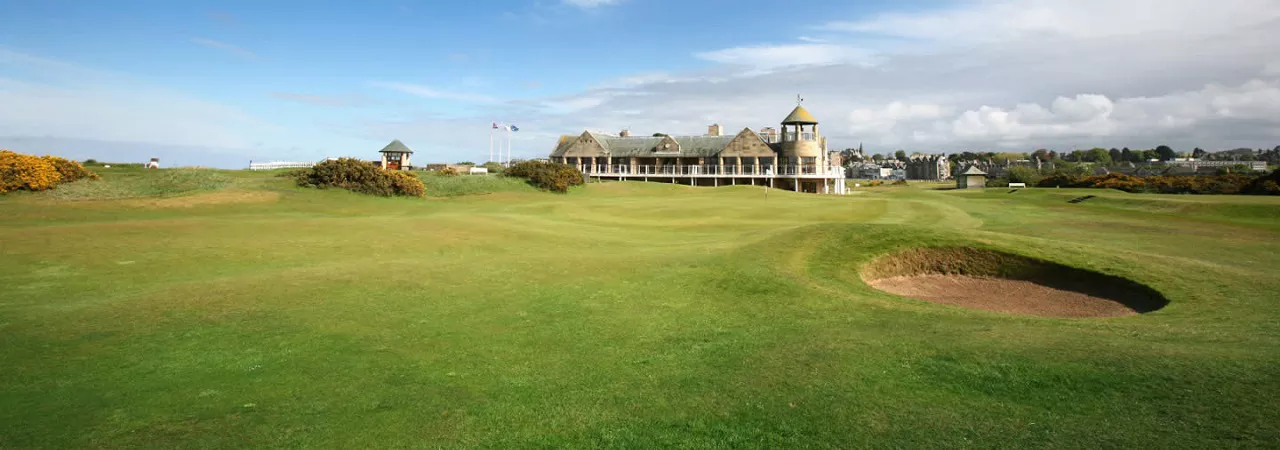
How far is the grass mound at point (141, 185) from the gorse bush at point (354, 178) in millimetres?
4910

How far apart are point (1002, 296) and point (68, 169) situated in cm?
4540

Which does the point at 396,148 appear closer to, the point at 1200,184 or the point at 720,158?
the point at 720,158

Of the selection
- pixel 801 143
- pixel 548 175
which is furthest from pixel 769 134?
pixel 548 175

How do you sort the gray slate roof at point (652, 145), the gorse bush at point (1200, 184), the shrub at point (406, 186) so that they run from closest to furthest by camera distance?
the shrub at point (406, 186), the gorse bush at point (1200, 184), the gray slate roof at point (652, 145)

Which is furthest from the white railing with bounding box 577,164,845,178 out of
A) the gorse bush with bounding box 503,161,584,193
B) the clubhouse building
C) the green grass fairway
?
the green grass fairway

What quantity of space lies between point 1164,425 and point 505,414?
25.5 ft

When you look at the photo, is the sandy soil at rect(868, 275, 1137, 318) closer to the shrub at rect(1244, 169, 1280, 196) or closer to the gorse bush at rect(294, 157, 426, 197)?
the gorse bush at rect(294, 157, 426, 197)

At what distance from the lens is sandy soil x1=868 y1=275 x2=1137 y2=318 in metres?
16.4

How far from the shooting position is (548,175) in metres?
61.6

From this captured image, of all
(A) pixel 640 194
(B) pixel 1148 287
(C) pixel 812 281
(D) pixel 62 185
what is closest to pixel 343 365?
(C) pixel 812 281

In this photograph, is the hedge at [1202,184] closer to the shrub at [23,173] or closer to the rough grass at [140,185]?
the rough grass at [140,185]

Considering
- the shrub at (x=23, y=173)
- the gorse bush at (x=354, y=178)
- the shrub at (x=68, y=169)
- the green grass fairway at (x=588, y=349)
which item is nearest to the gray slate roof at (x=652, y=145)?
the gorse bush at (x=354, y=178)

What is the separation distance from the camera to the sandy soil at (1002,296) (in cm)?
1641

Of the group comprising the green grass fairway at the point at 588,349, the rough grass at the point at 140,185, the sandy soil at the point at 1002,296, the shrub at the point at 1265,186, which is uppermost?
the rough grass at the point at 140,185
